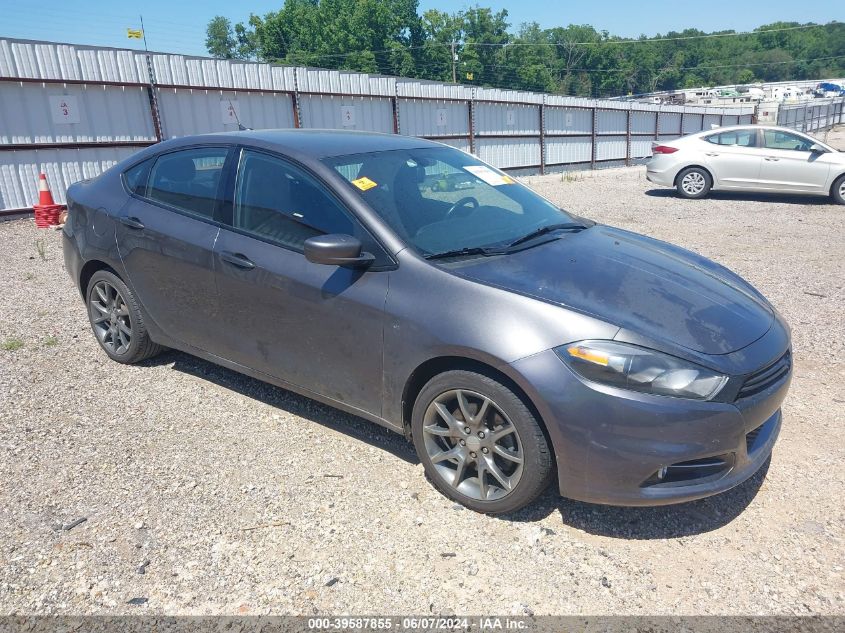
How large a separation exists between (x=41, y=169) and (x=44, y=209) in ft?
3.86

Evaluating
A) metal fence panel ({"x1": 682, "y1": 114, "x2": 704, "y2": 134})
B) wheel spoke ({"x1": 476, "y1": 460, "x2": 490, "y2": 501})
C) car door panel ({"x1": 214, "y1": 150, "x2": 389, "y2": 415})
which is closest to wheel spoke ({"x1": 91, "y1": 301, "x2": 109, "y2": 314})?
car door panel ({"x1": 214, "y1": 150, "x2": 389, "y2": 415})

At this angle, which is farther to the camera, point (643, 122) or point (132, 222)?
point (643, 122)

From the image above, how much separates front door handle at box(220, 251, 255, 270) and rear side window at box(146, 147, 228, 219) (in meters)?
0.33

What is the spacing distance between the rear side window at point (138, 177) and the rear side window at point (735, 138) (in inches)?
497

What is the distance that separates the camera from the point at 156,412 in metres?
4.09

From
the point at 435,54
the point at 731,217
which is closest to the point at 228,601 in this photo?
the point at 731,217

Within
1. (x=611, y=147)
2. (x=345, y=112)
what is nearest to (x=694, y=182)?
(x=345, y=112)

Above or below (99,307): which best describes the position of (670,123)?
below

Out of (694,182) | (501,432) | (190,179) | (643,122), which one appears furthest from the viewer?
(643,122)

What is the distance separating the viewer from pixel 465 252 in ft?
10.6

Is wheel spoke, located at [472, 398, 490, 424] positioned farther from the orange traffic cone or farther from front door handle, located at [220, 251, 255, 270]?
the orange traffic cone

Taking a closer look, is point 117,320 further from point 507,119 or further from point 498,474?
point 507,119

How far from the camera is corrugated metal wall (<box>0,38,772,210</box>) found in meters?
11.5

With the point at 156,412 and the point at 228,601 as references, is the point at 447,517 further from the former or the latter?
the point at 156,412
